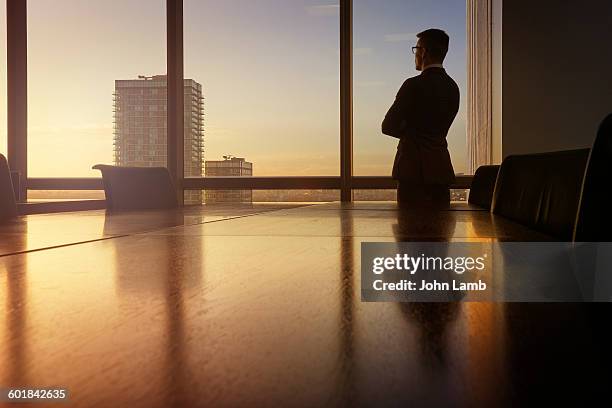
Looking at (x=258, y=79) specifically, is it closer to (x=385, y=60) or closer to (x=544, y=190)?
(x=385, y=60)

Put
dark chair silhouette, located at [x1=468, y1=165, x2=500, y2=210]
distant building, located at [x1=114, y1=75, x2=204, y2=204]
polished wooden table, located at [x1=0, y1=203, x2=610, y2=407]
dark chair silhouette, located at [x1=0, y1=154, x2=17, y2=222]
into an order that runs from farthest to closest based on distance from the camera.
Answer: distant building, located at [x1=114, y1=75, x2=204, y2=204] < dark chair silhouette, located at [x1=468, y1=165, x2=500, y2=210] < dark chair silhouette, located at [x1=0, y1=154, x2=17, y2=222] < polished wooden table, located at [x1=0, y1=203, x2=610, y2=407]

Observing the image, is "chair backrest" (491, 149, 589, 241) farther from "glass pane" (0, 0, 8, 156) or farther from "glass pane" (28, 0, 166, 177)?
"glass pane" (0, 0, 8, 156)

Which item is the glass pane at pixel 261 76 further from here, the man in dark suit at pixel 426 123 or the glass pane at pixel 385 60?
the man in dark suit at pixel 426 123

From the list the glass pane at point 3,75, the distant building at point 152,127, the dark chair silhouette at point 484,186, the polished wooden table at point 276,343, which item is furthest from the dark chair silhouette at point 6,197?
the glass pane at point 3,75

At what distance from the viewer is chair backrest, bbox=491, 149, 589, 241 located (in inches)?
45.2

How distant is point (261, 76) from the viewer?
17.3 feet

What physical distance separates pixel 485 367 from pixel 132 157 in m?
5.32

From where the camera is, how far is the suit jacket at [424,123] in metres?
2.41

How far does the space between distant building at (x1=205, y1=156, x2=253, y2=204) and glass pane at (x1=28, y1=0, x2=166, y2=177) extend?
532 millimetres

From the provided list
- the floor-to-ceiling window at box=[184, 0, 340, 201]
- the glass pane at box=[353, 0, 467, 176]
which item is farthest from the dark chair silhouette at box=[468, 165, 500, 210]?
the floor-to-ceiling window at box=[184, 0, 340, 201]

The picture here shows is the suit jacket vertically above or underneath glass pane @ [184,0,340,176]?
underneath

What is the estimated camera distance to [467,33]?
16.6 feet

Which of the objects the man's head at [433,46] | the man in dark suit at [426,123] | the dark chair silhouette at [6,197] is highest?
the man's head at [433,46]

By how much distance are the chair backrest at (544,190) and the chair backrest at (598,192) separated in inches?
13.8
